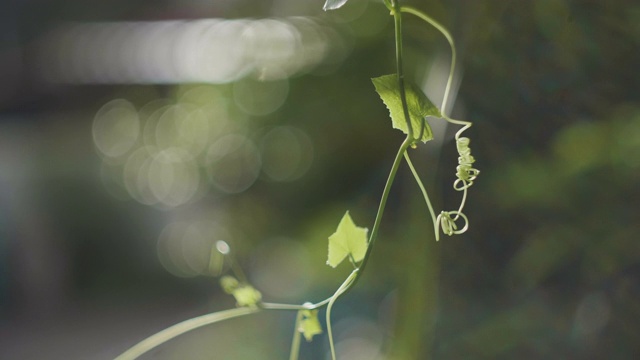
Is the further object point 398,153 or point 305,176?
point 305,176

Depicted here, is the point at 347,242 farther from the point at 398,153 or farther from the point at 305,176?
the point at 305,176

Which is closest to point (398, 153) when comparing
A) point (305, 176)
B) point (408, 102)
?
point (408, 102)

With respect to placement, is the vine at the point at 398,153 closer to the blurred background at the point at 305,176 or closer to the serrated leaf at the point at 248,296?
the serrated leaf at the point at 248,296

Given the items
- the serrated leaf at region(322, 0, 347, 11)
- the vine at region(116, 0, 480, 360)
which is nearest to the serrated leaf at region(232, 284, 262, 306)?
the vine at region(116, 0, 480, 360)

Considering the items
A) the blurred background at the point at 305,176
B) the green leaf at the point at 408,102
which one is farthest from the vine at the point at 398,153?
the blurred background at the point at 305,176

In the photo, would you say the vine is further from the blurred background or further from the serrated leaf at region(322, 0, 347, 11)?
the blurred background

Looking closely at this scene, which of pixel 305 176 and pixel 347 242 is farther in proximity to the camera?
pixel 305 176
